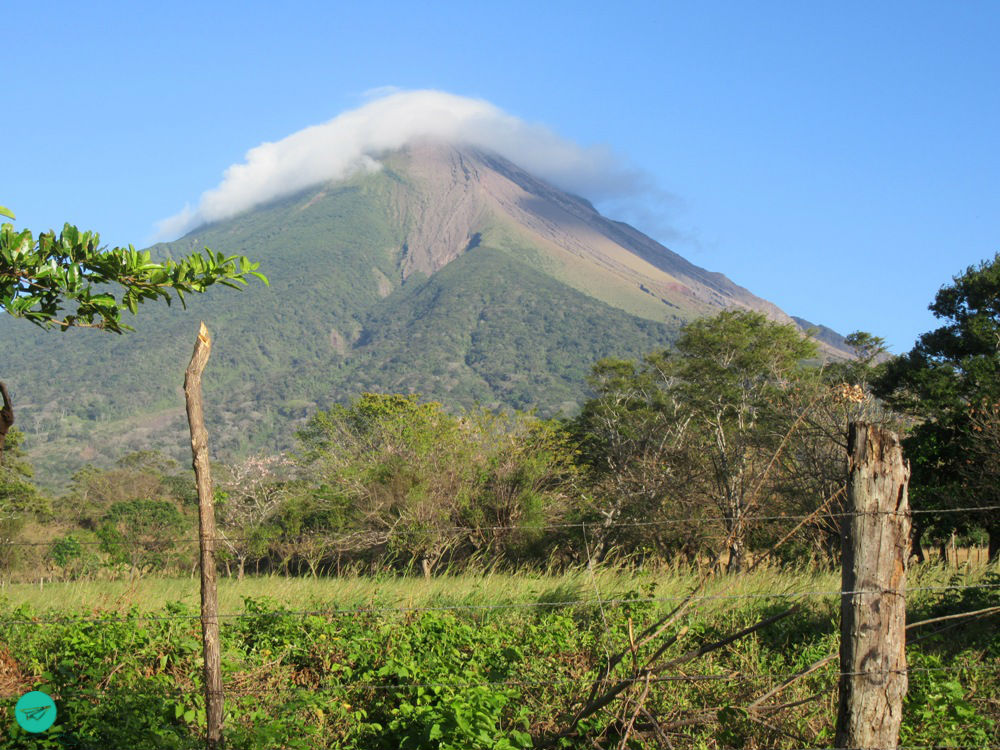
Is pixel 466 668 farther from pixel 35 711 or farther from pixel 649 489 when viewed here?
pixel 649 489

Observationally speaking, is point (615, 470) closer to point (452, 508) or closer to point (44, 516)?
point (452, 508)

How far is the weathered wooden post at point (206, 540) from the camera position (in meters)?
4.46

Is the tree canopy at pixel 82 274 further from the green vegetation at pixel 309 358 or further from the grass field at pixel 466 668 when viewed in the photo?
the green vegetation at pixel 309 358

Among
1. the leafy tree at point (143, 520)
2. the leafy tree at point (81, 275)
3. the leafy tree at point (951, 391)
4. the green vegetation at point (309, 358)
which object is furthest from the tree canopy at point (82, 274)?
the green vegetation at point (309, 358)

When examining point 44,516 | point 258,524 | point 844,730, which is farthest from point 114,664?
point 44,516

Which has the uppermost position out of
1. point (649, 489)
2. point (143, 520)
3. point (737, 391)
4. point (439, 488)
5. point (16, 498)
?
point (737, 391)

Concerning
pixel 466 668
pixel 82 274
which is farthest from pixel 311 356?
pixel 82 274

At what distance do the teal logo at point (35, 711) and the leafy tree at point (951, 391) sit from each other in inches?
370

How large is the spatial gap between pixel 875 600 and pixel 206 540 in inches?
123

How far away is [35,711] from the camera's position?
455 cm

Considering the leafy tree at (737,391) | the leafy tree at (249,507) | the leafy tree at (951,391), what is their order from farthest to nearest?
the leafy tree at (249,507) < the leafy tree at (737,391) < the leafy tree at (951,391)

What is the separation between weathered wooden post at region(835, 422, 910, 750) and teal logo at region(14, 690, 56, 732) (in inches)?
142

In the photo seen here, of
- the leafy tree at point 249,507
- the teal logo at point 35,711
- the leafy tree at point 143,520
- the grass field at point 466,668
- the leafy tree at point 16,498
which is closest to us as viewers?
the teal logo at point 35,711

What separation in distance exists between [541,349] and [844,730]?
154m
